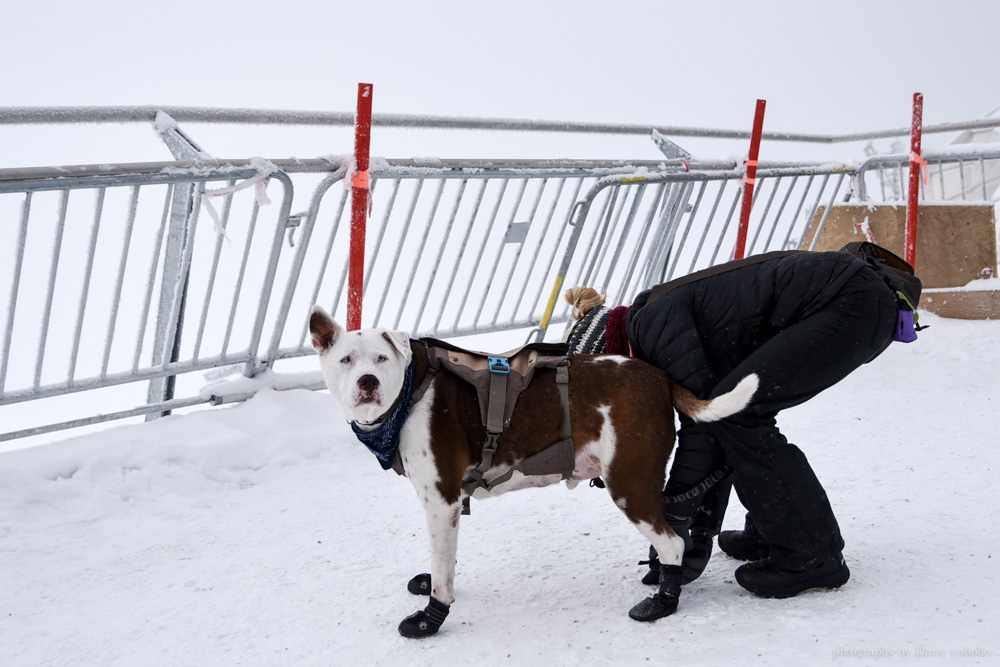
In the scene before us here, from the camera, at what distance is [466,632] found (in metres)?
2.80

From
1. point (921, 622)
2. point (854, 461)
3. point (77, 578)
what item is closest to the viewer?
point (921, 622)

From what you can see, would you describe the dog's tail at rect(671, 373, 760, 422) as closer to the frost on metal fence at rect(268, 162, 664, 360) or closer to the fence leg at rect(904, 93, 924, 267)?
the frost on metal fence at rect(268, 162, 664, 360)

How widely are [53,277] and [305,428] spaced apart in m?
1.67

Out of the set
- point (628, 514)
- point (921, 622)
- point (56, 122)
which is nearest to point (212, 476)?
point (56, 122)

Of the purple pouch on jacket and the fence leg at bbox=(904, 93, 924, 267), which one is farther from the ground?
the fence leg at bbox=(904, 93, 924, 267)

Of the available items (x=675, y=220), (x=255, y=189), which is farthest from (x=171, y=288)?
(x=675, y=220)

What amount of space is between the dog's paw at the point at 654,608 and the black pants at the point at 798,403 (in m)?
0.43

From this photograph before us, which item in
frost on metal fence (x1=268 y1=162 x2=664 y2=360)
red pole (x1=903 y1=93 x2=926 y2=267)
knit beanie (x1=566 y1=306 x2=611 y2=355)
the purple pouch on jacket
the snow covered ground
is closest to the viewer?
the snow covered ground

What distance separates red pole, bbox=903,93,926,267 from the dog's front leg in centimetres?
658

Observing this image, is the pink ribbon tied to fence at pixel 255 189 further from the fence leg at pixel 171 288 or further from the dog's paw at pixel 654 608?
the dog's paw at pixel 654 608

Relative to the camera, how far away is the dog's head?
8.71ft

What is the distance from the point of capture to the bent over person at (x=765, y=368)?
2.82 m

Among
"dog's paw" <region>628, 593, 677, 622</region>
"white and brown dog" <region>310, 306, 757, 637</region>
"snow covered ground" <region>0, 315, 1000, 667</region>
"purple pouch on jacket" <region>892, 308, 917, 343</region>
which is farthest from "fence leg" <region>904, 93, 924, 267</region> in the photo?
"dog's paw" <region>628, 593, 677, 622</region>

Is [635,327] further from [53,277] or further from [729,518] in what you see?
[53,277]
